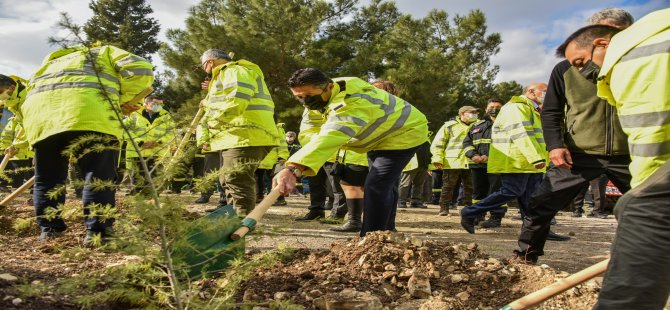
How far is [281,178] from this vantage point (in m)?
3.09

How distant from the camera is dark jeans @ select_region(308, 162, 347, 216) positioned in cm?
659

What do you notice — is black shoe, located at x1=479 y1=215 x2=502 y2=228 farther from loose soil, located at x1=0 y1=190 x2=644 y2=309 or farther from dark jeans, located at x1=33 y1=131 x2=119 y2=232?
dark jeans, located at x1=33 y1=131 x2=119 y2=232

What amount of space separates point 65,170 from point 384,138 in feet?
8.72

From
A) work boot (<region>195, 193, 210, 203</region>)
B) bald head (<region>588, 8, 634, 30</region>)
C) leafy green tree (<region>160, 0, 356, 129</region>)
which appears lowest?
work boot (<region>195, 193, 210, 203</region>)

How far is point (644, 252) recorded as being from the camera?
5.15 ft

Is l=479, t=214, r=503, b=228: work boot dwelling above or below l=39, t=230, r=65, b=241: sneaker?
below

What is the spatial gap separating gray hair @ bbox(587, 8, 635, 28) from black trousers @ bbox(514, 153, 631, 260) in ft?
3.05

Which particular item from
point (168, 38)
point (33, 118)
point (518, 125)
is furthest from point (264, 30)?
point (33, 118)

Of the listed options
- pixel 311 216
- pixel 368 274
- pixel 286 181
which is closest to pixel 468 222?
pixel 311 216

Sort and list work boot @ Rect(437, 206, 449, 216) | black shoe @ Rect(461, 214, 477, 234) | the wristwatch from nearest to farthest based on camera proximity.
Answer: the wristwatch
black shoe @ Rect(461, 214, 477, 234)
work boot @ Rect(437, 206, 449, 216)

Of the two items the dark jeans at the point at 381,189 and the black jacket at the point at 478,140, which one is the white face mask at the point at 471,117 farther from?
the dark jeans at the point at 381,189

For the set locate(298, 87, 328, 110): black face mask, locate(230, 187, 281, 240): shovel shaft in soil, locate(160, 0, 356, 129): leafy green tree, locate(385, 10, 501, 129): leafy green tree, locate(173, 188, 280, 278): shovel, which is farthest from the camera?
locate(385, 10, 501, 129): leafy green tree

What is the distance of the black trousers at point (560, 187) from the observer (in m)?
3.26

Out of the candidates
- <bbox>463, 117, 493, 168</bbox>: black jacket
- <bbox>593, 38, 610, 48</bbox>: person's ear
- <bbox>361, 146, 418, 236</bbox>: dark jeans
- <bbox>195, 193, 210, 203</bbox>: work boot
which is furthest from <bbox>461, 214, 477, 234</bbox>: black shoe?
<bbox>195, 193, 210, 203</bbox>: work boot
